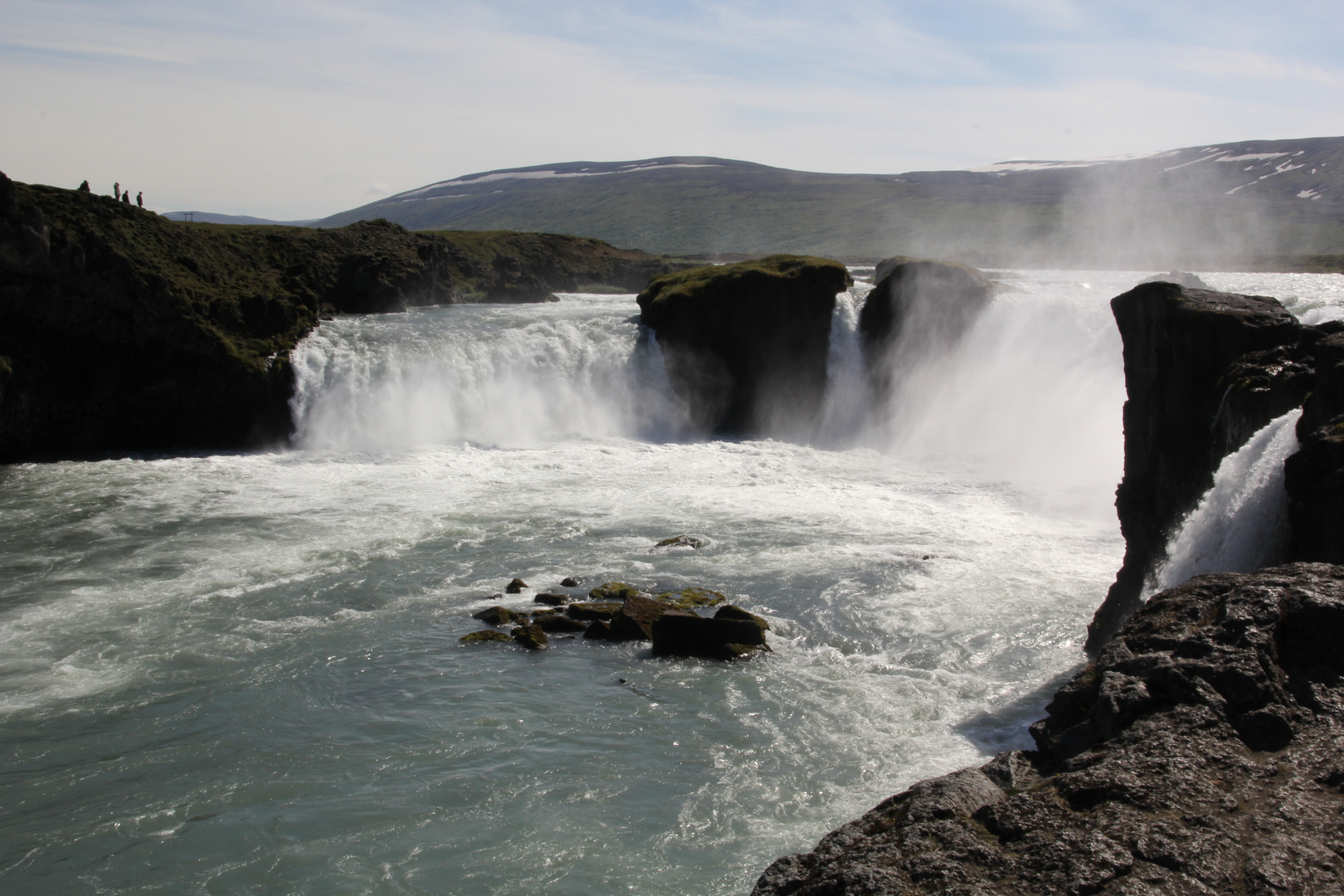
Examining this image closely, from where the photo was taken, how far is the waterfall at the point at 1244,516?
9.20 metres

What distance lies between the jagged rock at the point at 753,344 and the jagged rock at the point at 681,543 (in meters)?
14.6

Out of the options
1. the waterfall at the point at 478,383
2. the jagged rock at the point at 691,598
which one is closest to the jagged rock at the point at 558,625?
the jagged rock at the point at 691,598

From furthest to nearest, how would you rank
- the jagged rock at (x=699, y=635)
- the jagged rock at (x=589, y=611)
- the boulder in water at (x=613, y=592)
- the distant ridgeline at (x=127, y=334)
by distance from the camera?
1. the distant ridgeline at (x=127, y=334)
2. the boulder in water at (x=613, y=592)
3. the jagged rock at (x=589, y=611)
4. the jagged rock at (x=699, y=635)

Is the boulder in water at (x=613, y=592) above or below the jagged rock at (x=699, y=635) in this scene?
below

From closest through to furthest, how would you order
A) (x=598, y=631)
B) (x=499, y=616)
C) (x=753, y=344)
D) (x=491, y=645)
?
1. (x=491, y=645)
2. (x=598, y=631)
3. (x=499, y=616)
4. (x=753, y=344)

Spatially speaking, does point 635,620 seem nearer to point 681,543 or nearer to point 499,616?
point 499,616

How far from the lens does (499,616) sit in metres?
14.4

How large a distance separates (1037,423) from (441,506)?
58.7 ft

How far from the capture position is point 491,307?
159ft

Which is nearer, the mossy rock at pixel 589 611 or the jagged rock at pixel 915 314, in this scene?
the mossy rock at pixel 589 611

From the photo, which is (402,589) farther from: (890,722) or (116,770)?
(890,722)

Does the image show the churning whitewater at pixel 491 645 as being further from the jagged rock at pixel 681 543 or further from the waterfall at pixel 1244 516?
the waterfall at pixel 1244 516

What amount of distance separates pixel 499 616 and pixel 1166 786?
34.1ft

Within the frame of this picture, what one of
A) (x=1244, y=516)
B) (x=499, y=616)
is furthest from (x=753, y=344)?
(x=1244, y=516)
